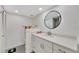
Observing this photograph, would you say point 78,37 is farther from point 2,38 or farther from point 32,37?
point 2,38

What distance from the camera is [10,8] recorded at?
730mm

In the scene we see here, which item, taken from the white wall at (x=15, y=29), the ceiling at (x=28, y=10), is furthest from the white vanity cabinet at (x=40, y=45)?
the ceiling at (x=28, y=10)

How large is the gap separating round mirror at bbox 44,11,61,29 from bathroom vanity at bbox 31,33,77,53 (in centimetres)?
12

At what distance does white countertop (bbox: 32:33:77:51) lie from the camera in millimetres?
671

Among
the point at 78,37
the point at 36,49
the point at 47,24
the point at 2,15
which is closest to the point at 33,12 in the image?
the point at 47,24

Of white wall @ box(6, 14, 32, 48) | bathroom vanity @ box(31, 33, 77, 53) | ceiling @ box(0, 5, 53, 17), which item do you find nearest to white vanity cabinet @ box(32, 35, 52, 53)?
bathroom vanity @ box(31, 33, 77, 53)

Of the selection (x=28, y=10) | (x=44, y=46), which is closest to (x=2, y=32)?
(x=28, y=10)

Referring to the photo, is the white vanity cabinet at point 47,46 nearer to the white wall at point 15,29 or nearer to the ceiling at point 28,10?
the white wall at point 15,29

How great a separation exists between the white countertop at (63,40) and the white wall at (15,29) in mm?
186

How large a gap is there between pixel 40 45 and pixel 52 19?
0.35 m

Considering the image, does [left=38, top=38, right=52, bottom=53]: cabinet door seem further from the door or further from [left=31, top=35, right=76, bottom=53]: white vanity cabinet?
the door

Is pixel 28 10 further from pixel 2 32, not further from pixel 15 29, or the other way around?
pixel 2 32

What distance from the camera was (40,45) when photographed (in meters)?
0.86
